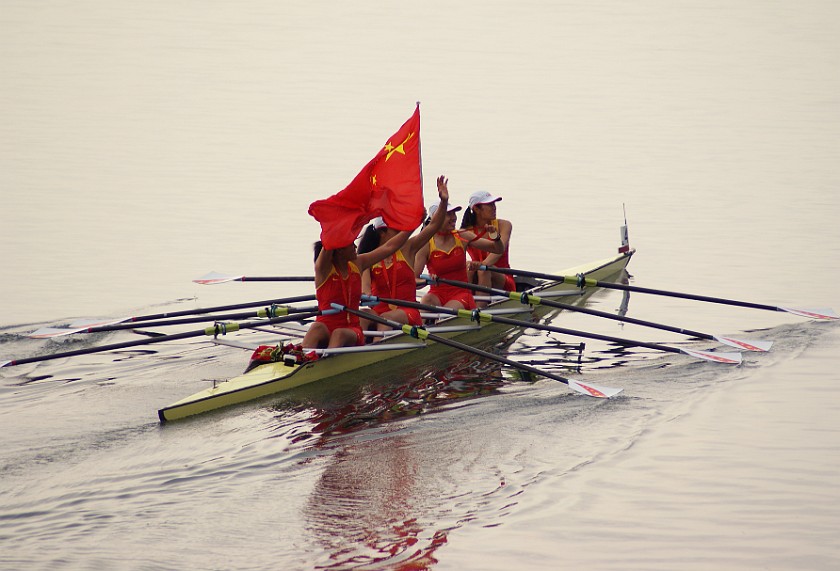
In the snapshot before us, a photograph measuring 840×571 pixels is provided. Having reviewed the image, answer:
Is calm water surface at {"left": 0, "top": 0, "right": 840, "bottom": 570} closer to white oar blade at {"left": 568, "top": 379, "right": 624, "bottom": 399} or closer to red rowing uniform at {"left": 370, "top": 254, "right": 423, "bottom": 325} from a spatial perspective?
white oar blade at {"left": 568, "top": 379, "right": 624, "bottom": 399}

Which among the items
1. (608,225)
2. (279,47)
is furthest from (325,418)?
(279,47)

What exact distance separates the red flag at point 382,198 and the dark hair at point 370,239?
0.61m

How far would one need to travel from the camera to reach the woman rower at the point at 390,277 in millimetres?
11133

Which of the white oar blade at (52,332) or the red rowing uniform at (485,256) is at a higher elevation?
the red rowing uniform at (485,256)

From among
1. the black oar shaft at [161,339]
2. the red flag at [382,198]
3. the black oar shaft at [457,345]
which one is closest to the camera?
the black oar shaft at [161,339]

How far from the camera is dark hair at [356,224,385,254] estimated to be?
1112cm

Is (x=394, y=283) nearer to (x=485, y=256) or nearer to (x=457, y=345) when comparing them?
(x=457, y=345)

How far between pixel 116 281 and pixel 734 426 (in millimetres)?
10303

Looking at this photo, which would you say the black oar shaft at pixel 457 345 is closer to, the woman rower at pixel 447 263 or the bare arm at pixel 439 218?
the bare arm at pixel 439 218

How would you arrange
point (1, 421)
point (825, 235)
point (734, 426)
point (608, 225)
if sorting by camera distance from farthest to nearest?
point (608, 225) → point (825, 235) → point (734, 426) → point (1, 421)

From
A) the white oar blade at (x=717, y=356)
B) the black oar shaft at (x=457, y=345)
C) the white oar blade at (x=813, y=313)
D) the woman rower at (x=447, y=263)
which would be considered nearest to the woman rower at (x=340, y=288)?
the black oar shaft at (x=457, y=345)

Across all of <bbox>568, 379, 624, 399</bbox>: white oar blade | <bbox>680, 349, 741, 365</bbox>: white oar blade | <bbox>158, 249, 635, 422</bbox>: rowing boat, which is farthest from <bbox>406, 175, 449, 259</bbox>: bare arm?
<bbox>680, 349, 741, 365</bbox>: white oar blade

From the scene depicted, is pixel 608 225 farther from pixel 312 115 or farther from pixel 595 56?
pixel 595 56

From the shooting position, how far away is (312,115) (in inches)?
1310
